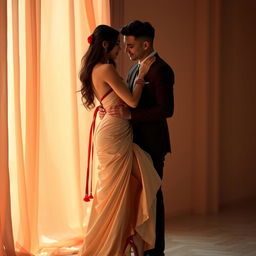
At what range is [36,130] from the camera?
4426 mm

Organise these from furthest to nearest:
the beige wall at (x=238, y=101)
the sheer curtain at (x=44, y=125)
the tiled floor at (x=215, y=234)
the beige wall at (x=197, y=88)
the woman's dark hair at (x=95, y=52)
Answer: the beige wall at (x=238, y=101)
the beige wall at (x=197, y=88)
the tiled floor at (x=215, y=234)
the sheer curtain at (x=44, y=125)
the woman's dark hair at (x=95, y=52)

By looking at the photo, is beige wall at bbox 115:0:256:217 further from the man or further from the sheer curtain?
the man

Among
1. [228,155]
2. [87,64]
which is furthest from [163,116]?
[228,155]

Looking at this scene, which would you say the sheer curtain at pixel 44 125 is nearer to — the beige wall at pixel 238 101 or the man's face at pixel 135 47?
the man's face at pixel 135 47

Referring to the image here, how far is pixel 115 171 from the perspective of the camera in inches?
151

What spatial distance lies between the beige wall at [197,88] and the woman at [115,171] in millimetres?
1808

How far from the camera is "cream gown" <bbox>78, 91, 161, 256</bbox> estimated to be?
3.83 metres

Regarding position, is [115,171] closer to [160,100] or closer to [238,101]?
[160,100]

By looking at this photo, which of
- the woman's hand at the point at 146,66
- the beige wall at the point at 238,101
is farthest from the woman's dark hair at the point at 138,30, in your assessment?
the beige wall at the point at 238,101

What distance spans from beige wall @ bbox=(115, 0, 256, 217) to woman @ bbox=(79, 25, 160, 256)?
181cm

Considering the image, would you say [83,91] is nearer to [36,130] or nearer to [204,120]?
[36,130]

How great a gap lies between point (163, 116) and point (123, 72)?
1.40 metres

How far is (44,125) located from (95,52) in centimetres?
102

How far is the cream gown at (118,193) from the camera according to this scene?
383 cm
